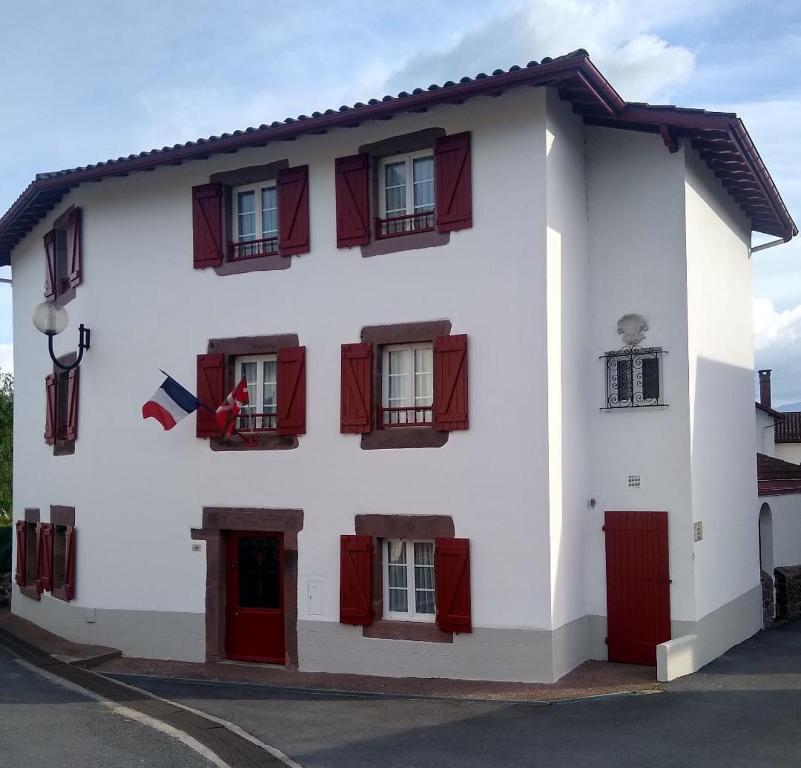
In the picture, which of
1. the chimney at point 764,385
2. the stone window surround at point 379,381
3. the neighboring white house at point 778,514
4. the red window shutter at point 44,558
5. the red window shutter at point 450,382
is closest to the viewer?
the red window shutter at point 450,382

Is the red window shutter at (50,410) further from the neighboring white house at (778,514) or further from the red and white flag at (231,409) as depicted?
the neighboring white house at (778,514)

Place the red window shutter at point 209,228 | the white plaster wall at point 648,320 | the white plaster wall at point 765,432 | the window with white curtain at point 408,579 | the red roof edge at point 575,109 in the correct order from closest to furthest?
the red roof edge at point 575,109 < the window with white curtain at point 408,579 < the white plaster wall at point 648,320 < the red window shutter at point 209,228 < the white plaster wall at point 765,432

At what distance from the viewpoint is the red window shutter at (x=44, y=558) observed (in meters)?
16.1

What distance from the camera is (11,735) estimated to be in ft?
30.9

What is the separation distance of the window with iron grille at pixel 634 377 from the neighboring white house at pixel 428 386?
0.10ft

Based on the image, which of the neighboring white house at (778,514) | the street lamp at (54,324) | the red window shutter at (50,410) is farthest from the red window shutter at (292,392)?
the neighboring white house at (778,514)

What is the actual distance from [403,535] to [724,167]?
6.79 meters

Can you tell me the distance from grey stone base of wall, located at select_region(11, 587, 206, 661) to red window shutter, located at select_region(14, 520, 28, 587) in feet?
10.0

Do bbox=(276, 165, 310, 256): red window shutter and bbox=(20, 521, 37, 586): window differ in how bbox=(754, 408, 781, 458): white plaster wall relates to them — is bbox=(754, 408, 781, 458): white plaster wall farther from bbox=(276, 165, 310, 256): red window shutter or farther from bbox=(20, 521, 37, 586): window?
bbox=(276, 165, 310, 256): red window shutter

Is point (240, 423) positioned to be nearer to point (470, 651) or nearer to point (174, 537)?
point (174, 537)

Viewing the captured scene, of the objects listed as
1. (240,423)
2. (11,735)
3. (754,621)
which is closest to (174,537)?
(240,423)

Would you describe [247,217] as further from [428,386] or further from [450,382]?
[450,382]

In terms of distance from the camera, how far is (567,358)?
12.2 m

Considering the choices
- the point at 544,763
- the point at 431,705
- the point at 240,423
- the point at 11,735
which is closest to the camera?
the point at 544,763
